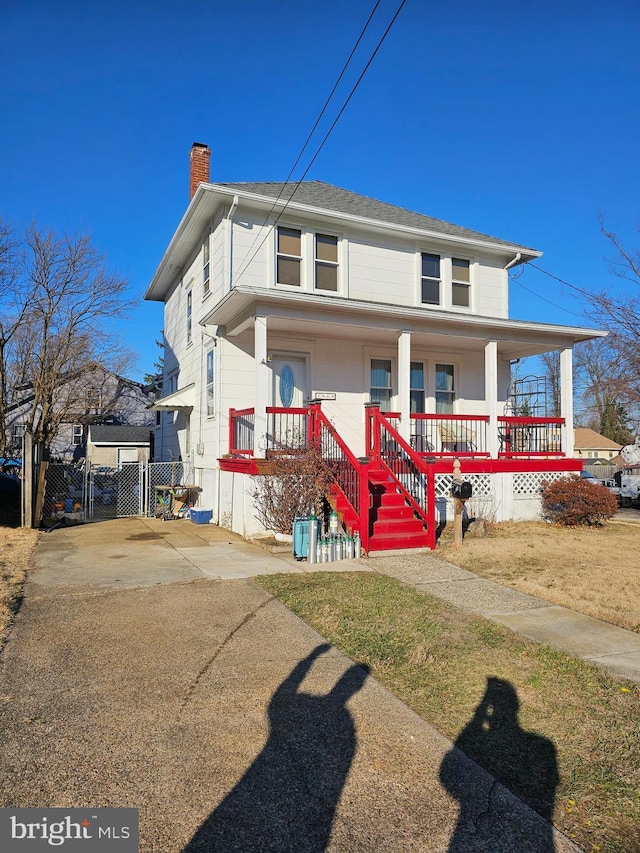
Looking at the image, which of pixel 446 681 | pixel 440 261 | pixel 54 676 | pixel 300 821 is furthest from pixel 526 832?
pixel 440 261

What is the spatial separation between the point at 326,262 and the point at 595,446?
42.4 metres

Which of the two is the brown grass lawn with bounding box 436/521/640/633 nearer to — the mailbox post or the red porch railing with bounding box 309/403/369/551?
the mailbox post

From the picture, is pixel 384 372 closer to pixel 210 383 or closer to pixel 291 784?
pixel 210 383

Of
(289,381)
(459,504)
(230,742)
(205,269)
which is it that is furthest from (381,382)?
(230,742)

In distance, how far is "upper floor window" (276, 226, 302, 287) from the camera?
12516 mm

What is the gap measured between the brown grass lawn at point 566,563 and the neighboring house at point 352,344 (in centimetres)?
151

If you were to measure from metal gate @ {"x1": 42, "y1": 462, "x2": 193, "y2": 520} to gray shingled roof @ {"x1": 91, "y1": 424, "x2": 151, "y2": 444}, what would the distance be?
7.11 meters

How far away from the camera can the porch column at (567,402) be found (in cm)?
1298

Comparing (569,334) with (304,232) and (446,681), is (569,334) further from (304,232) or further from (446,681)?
(446,681)

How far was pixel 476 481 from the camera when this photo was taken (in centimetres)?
1220

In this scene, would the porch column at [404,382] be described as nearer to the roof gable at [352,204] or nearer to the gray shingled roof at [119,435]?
the roof gable at [352,204]

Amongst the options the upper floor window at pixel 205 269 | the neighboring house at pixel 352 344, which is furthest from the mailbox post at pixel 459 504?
the upper floor window at pixel 205 269

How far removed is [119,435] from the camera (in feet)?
80.5

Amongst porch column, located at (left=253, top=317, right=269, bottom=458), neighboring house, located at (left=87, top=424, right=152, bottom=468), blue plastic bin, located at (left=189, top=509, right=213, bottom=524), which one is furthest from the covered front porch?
neighboring house, located at (left=87, top=424, right=152, bottom=468)
